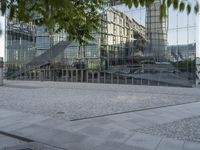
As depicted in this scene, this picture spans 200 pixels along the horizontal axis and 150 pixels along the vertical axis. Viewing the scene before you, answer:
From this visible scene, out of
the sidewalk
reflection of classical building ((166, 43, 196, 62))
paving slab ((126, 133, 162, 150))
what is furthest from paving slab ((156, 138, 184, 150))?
reflection of classical building ((166, 43, 196, 62))

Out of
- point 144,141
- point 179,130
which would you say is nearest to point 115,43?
point 179,130

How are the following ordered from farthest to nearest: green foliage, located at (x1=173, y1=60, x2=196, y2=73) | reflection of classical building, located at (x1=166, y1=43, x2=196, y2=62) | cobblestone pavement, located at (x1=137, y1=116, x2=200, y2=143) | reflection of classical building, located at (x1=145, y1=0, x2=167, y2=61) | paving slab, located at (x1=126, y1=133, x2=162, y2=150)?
reflection of classical building, located at (x1=145, y1=0, x2=167, y2=61) → reflection of classical building, located at (x1=166, y1=43, x2=196, y2=62) → green foliage, located at (x1=173, y1=60, x2=196, y2=73) → cobblestone pavement, located at (x1=137, y1=116, x2=200, y2=143) → paving slab, located at (x1=126, y1=133, x2=162, y2=150)

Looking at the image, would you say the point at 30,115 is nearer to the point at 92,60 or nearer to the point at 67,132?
the point at 67,132

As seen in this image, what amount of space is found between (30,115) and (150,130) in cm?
504

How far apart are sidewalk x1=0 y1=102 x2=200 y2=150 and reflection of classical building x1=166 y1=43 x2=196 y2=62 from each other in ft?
70.3

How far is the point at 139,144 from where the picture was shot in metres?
8.16

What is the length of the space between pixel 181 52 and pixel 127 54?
7.11 meters

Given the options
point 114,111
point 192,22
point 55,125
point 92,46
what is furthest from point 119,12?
point 55,125

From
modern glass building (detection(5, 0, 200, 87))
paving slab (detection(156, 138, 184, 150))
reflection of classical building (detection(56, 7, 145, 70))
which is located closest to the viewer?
paving slab (detection(156, 138, 184, 150))

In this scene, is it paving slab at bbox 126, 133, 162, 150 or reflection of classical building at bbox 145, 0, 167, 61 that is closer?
paving slab at bbox 126, 133, 162, 150

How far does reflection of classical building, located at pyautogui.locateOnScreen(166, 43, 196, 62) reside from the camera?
110 ft

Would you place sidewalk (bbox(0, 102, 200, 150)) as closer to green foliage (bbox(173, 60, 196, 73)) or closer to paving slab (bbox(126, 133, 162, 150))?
paving slab (bbox(126, 133, 162, 150))

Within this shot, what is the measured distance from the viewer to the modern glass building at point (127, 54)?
→ 34281mm

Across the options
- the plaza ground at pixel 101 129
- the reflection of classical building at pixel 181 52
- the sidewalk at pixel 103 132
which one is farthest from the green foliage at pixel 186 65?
the sidewalk at pixel 103 132
